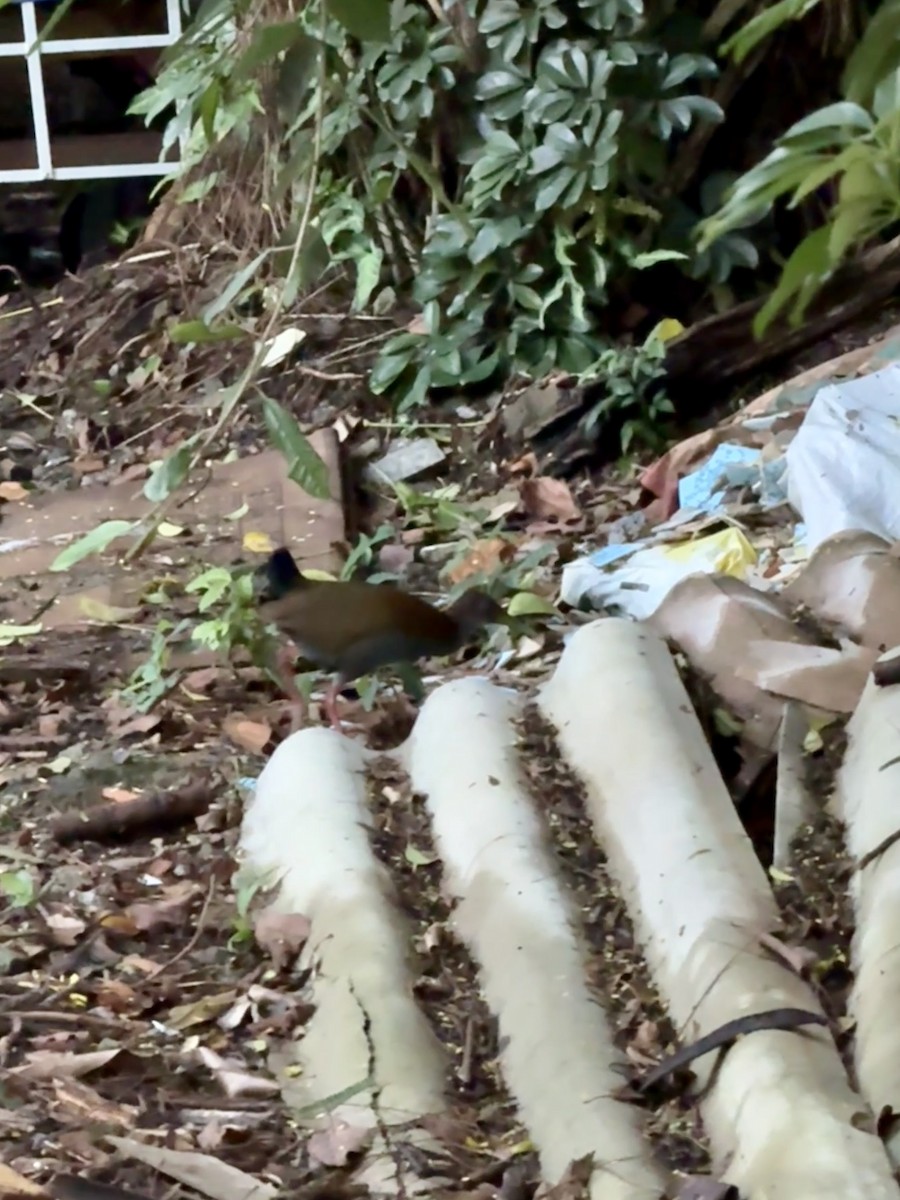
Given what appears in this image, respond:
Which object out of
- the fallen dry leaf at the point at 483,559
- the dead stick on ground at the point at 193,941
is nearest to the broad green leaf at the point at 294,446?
the dead stick on ground at the point at 193,941

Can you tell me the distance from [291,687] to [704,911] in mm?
1514

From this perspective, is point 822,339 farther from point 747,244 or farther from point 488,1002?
point 488,1002

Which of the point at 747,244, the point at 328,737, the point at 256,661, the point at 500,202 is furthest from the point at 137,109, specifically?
the point at 328,737

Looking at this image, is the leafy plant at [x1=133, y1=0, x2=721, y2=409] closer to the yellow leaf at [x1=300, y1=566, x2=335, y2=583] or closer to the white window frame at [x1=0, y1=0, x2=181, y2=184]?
the yellow leaf at [x1=300, y1=566, x2=335, y2=583]

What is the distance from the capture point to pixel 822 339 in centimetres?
462

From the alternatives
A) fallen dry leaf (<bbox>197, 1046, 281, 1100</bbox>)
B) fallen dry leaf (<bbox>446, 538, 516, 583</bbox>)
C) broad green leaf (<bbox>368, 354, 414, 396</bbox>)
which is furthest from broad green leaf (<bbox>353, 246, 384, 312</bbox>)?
fallen dry leaf (<bbox>197, 1046, 281, 1100</bbox>)

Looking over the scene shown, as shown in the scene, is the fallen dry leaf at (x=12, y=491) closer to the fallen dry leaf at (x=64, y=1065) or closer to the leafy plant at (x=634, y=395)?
the leafy plant at (x=634, y=395)

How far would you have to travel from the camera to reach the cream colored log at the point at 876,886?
1.53 meters

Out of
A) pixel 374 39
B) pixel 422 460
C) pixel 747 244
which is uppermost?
pixel 374 39

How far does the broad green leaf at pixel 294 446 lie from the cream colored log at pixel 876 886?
82 cm

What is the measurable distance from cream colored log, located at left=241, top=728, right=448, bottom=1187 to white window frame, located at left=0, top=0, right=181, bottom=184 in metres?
4.48

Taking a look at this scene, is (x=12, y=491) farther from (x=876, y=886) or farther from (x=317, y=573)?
(x=876, y=886)

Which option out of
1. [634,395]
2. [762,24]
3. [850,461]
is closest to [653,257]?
[634,395]

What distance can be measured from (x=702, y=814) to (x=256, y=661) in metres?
1.52
